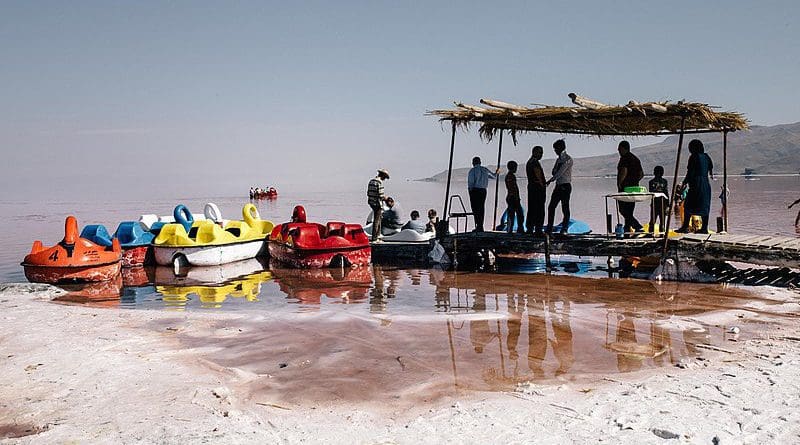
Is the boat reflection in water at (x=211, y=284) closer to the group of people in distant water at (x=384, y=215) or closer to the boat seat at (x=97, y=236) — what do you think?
the boat seat at (x=97, y=236)

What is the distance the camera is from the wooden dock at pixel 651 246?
1138 centimetres

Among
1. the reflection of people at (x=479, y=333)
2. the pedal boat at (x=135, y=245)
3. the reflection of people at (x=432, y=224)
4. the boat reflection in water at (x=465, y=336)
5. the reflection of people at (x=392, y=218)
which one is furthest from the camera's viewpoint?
the reflection of people at (x=392, y=218)

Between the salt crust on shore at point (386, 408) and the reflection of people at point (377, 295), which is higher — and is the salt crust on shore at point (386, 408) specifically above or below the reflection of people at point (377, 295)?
above

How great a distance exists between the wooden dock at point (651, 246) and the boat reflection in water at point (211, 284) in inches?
181

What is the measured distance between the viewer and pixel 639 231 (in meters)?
14.3

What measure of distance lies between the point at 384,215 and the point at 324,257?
3.48m

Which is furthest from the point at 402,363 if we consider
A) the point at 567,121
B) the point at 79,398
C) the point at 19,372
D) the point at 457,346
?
the point at 567,121

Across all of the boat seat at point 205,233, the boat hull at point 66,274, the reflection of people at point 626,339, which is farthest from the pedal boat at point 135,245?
the reflection of people at point 626,339

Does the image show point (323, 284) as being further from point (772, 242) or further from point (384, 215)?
point (772, 242)

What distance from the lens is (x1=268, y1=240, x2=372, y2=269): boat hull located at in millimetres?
15031

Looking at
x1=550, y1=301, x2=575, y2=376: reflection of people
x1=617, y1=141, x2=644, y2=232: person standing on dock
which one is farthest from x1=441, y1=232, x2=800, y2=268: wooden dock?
x1=550, y1=301, x2=575, y2=376: reflection of people

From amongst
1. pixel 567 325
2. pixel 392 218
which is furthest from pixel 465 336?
pixel 392 218

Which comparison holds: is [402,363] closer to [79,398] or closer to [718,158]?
[79,398]

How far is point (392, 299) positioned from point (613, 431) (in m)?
6.53
